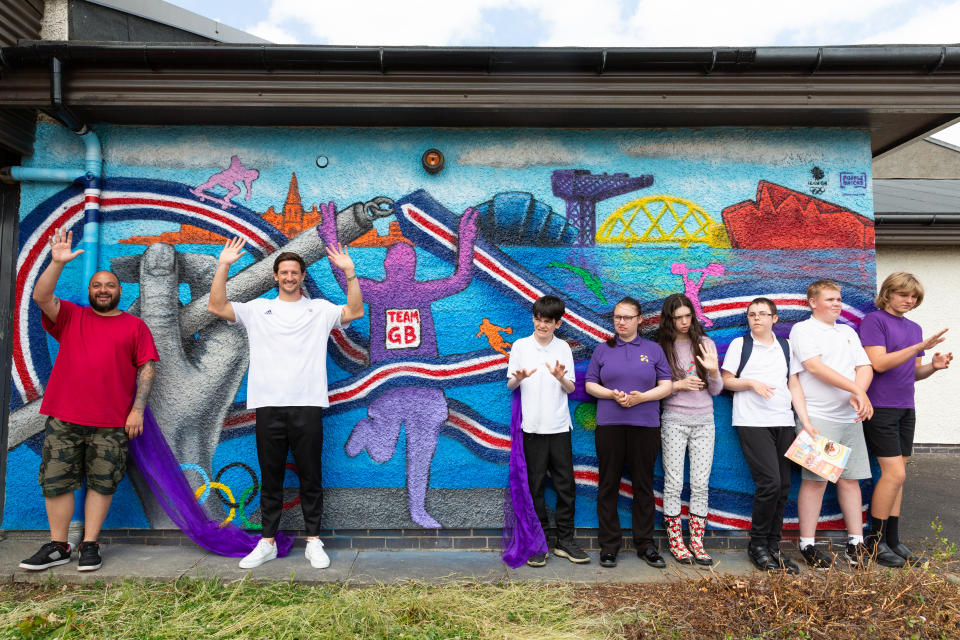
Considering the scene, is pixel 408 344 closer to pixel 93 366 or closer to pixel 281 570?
pixel 281 570

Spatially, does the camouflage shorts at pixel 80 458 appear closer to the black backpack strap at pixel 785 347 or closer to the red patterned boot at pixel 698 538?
the red patterned boot at pixel 698 538

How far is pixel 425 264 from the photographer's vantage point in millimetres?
4258

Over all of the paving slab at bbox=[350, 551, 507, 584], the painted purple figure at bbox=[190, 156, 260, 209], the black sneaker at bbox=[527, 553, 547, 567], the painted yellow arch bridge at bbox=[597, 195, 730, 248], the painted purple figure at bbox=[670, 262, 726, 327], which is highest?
the painted purple figure at bbox=[190, 156, 260, 209]

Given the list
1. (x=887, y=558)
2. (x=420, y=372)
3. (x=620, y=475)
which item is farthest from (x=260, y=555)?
(x=887, y=558)

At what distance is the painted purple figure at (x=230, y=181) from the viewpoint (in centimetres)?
427

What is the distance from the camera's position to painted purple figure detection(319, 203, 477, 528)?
4.16 m

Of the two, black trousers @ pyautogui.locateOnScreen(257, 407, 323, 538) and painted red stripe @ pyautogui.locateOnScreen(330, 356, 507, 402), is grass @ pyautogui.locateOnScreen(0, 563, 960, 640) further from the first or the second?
painted red stripe @ pyautogui.locateOnScreen(330, 356, 507, 402)

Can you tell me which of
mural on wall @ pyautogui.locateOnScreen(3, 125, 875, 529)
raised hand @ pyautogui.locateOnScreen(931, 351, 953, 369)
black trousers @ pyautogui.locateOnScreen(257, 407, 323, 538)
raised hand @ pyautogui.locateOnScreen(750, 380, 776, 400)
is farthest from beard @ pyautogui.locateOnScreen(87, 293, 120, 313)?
raised hand @ pyautogui.locateOnScreen(931, 351, 953, 369)

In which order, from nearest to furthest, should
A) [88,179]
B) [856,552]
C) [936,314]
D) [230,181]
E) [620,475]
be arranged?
[856,552] < [620,475] < [88,179] < [230,181] < [936,314]

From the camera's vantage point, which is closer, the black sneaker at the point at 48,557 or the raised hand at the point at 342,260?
the black sneaker at the point at 48,557

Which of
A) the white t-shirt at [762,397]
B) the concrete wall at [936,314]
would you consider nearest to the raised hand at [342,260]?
the white t-shirt at [762,397]

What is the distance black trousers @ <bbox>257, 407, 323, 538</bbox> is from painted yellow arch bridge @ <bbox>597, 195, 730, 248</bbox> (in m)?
2.70

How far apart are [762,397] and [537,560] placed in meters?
2.02

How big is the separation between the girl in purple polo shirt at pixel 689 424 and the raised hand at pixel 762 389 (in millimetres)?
221
